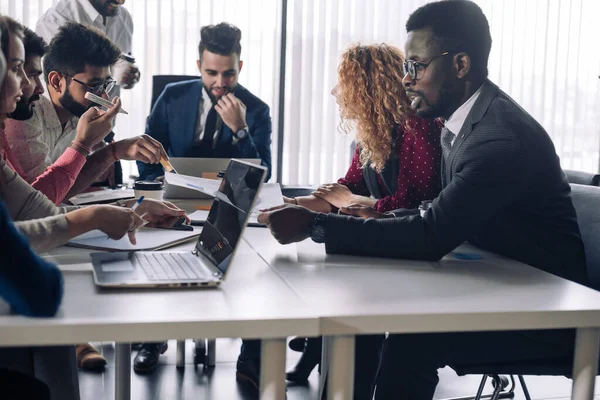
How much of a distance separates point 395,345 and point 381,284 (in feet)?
0.76

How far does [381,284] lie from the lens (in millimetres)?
1206

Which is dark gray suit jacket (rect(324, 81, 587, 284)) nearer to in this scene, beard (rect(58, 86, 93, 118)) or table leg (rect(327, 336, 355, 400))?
table leg (rect(327, 336, 355, 400))

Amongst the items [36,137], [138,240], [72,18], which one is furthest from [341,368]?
[72,18]

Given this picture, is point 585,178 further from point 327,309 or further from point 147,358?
point 147,358

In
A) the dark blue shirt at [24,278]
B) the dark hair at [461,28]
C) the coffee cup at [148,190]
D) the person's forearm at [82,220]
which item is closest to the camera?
the dark blue shirt at [24,278]

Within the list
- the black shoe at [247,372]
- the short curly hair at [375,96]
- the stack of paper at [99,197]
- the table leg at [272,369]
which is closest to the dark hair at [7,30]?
the stack of paper at [99,197]

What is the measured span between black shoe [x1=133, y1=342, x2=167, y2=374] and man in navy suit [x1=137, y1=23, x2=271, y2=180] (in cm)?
79

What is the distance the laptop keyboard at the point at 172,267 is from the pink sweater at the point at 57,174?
0.70m

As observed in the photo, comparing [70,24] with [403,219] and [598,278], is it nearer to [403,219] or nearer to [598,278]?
[403,219]

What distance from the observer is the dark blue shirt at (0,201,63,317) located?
85 cm

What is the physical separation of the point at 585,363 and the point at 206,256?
732mm

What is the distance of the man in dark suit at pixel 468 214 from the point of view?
4.52 feet

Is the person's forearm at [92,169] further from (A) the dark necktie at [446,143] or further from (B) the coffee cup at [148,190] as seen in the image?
(A) the dark necktie at [446,143]

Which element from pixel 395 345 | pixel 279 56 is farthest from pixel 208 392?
pixel 279 56
